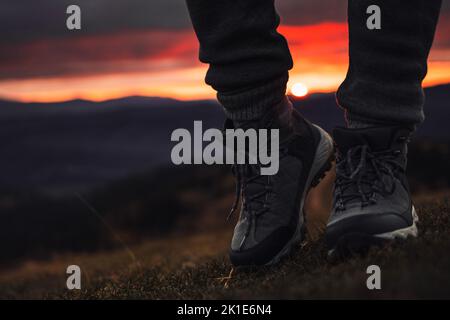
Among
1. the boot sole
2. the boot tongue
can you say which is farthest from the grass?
the boot tongue

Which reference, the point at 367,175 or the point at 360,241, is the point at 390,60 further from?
the point at 360,241

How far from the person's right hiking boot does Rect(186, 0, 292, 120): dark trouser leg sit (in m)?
0.13

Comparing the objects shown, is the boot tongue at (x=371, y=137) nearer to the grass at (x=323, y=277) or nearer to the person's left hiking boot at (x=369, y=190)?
the person's left hiking boot at (x=369, y=190)

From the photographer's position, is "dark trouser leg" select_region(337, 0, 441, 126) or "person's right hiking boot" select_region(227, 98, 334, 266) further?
"person's right hiking boot" select_region(227, 98, 334, 266)

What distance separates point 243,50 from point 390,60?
624mm

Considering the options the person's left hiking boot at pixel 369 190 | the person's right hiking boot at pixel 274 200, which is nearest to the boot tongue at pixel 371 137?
the person's left hiking boot at pixel 369 190

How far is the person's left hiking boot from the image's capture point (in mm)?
2465

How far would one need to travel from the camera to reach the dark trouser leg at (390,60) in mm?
2479

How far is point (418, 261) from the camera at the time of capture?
2.06 meters

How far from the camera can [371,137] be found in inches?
102

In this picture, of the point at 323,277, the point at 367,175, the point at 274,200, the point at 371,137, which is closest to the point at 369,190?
the point at 367,175

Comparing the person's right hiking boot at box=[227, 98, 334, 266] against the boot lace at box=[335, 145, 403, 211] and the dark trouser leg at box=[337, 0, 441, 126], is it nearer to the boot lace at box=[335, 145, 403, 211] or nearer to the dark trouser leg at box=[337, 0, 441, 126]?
the boot lace at box=[335, 145, 403, 211]

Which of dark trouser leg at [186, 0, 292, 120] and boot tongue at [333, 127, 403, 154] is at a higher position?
dark trouser leg at [186, 0, 292, 120]

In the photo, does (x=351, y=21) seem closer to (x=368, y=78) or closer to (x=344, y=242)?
(x=368, y=78)
